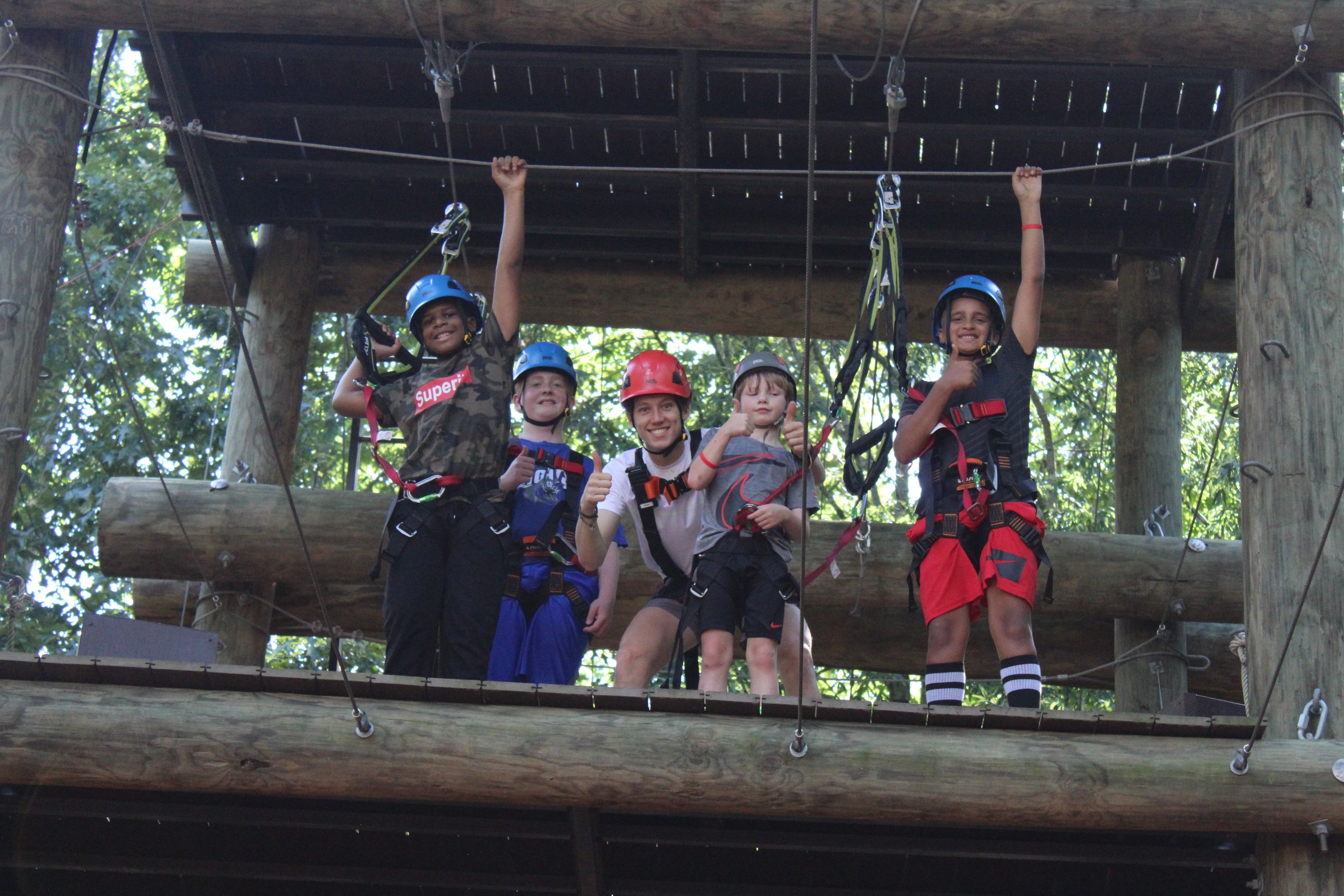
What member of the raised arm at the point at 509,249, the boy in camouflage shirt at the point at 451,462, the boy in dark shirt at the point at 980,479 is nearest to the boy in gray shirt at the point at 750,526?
the boy in dark shirt at the point at 980,479

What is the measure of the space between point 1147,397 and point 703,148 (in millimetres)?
2544

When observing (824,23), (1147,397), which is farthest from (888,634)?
(824,23)

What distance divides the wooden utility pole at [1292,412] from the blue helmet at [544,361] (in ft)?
8.29

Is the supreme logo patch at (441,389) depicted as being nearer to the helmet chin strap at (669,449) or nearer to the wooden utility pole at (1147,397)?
the helmet chin strap at (669,449)

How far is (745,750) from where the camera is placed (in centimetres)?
427

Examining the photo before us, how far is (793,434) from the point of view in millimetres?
4965

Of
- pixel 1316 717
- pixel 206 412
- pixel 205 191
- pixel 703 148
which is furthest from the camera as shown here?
pixel 206 412

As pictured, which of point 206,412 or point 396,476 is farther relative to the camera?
point 206,412

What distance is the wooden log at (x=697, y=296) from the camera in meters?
7.48

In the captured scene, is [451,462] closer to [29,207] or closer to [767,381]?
[767,381]

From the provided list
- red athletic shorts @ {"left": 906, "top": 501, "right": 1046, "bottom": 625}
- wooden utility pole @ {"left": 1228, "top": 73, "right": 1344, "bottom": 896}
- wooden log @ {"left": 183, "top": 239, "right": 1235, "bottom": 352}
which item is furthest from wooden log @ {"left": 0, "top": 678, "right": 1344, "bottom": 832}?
wooden log @ {"left": 183, "top": 239, "right": 1235, "bottom": 352}

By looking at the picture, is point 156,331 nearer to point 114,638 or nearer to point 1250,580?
point 114,638

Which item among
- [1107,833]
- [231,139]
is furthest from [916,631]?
[231,139]

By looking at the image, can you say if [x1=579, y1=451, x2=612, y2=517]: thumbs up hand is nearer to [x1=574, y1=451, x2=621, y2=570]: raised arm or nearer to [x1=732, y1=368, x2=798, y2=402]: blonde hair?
[x1=574, y1=451, x2=621, y2=570]: raised arm
